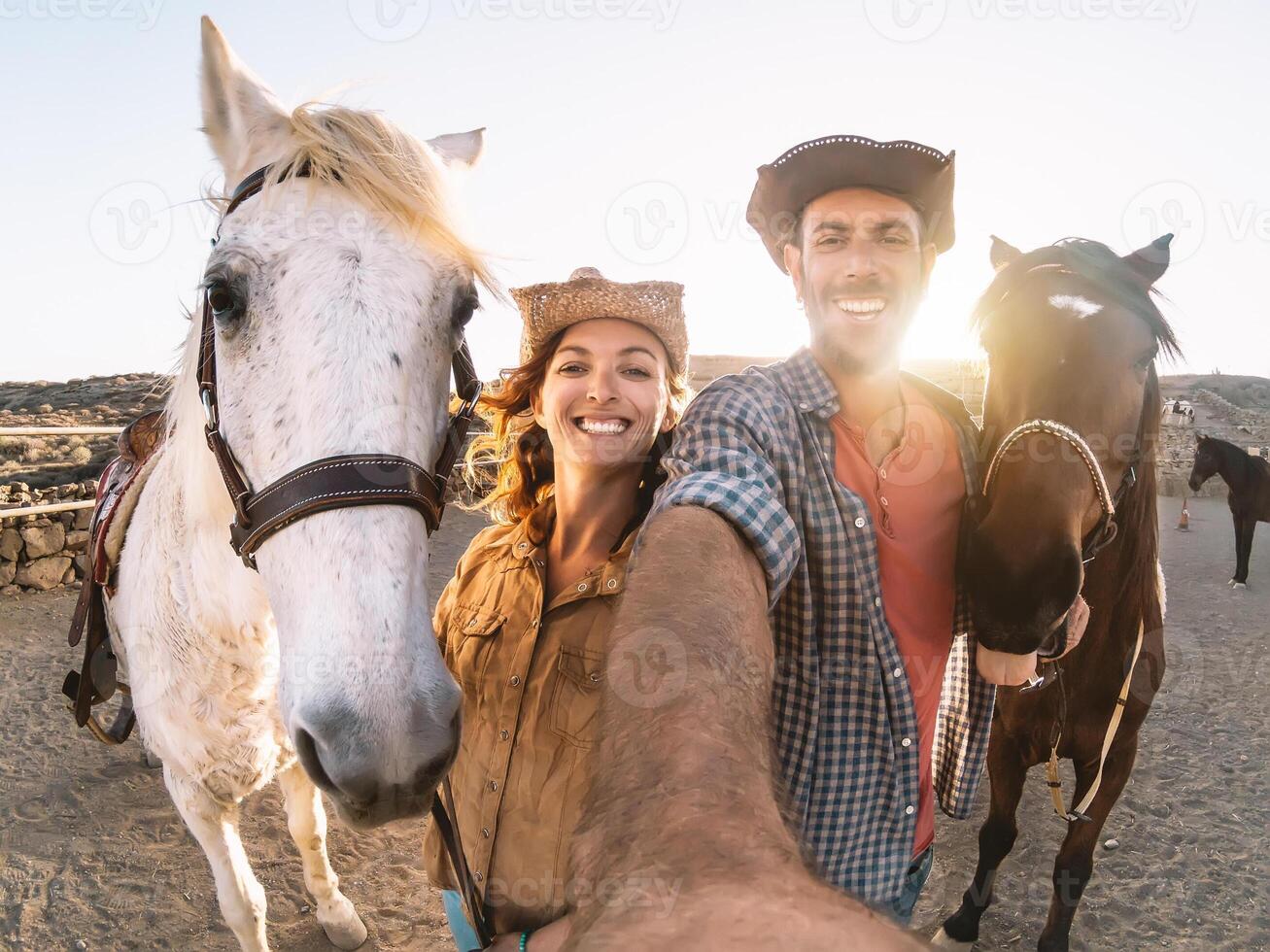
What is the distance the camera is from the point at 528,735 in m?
1.57

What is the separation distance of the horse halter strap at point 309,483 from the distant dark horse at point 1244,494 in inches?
475

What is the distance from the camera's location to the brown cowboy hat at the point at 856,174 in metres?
1.67

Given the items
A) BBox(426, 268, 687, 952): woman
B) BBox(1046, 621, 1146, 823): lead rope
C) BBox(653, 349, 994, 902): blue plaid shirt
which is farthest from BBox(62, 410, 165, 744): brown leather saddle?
BBox(1046, 621, 1146, 823): lead rope

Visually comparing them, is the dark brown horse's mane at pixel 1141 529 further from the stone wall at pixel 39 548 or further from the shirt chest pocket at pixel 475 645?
the stone wall at pixel 39 548

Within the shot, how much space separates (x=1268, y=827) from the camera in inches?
161

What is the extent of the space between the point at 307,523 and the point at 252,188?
0.98m

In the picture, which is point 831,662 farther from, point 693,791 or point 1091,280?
point 1091,280

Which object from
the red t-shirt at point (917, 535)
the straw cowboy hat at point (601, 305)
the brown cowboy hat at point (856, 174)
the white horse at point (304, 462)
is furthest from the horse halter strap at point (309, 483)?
the brown cowboy hat at point (856, 174)

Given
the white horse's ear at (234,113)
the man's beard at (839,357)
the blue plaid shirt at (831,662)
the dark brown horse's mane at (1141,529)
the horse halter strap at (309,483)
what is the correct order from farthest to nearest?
the dark brown horse's mane at (1141,529) < the white horse's ear at (234,113) < the man's beard at (839,357) < the blue plaid shirt at (831,662) < the horse halter strap at (309,483)

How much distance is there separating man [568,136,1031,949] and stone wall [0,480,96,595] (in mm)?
8979

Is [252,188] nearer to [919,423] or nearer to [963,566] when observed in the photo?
[919,423]

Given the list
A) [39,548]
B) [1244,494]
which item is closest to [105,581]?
[39,548]

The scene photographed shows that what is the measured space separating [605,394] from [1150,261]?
6.61ft

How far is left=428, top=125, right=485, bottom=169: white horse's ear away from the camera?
91.3 inches
